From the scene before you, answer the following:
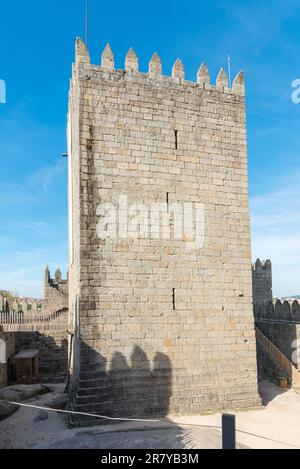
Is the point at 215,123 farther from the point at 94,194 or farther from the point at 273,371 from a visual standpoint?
the point at 273,371

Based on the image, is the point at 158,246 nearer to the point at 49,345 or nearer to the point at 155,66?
the point at 155,66

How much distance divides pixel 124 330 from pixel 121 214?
10.1 feet

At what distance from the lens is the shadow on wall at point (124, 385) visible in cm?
920

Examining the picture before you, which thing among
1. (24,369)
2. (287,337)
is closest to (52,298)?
(24,369)

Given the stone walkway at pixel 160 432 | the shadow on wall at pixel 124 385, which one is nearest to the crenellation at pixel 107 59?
the shadow on wall at pixel 124 385

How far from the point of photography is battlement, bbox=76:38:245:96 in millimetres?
10422

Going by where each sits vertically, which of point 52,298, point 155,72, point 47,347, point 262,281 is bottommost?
point 47,347

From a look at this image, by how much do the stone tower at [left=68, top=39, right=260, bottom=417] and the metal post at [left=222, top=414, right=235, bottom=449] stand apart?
14.3ft

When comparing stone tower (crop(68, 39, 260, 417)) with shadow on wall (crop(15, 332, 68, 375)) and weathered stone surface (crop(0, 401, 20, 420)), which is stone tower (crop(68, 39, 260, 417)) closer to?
weathered stone surface (crop(0, 401, 20, 420))

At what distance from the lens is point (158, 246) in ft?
34.3

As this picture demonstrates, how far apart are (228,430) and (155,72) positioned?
31.2ft

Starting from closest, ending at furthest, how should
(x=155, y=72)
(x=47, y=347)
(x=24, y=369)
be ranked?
(x=155, y=72) → (x=24, y=369) → (x=47, y=347)

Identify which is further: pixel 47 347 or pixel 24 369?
pixel 47 347

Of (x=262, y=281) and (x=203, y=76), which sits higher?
(x=203, y=76)
